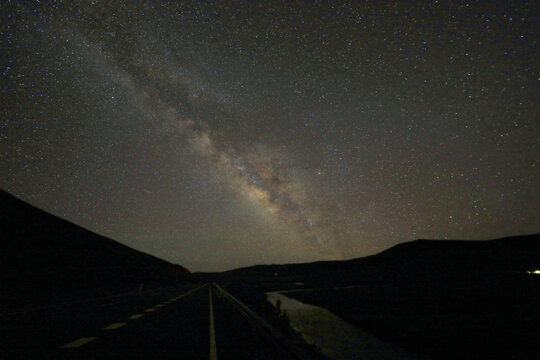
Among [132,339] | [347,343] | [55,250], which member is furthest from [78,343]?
[55,250]

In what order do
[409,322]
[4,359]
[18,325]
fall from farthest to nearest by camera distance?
1. [409,322]
2. [18,325]
3. [4,359]

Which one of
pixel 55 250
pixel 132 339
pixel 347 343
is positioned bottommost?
pixel 347 343

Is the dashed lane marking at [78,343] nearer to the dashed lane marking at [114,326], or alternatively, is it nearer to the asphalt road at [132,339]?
the asphalt road at [132,339]

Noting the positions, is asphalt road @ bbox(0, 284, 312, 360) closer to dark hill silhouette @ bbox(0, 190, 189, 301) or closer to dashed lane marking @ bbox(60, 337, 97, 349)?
dashed lane marking @ bbox(60, 337, 97, 349)

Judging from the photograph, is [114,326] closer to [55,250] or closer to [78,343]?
[78,343]

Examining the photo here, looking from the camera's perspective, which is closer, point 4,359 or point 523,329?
point 4,359

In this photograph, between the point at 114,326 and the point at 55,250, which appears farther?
the point at 55,250

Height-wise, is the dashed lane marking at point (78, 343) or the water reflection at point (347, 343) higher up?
A: the dashed lane marking at point (78, 343)

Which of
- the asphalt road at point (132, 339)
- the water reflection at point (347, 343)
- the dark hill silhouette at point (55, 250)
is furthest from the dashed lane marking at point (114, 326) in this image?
the dark hill silhouette at point (55, 250)

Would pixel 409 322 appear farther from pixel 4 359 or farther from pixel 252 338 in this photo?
pixel 4 359

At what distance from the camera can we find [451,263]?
180125 millimetres

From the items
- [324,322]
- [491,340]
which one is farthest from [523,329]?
[324,322]

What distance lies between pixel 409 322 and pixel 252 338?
8.00 meters

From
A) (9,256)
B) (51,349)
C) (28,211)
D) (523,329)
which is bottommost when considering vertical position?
(523,329)
